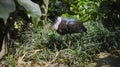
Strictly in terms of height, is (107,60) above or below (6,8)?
below

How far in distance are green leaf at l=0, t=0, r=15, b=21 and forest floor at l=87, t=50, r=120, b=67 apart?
343 centimetres

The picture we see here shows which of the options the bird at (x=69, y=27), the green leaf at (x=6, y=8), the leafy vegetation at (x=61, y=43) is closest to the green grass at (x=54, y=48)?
the leafy vegetation at (x=61, y=43)

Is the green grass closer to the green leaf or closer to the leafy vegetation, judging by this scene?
the leafy vegetation

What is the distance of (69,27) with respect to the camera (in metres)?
4.30

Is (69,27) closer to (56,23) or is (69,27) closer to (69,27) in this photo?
(69,27)

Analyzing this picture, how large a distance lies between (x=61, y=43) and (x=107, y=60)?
805 millimetres

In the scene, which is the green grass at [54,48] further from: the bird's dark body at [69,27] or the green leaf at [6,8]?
the green leaf at [6,8]

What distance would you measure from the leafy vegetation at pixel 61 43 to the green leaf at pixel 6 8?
2.90 m

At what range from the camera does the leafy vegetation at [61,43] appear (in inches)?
162

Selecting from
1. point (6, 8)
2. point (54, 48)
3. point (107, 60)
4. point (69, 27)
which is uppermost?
point (6, 8)

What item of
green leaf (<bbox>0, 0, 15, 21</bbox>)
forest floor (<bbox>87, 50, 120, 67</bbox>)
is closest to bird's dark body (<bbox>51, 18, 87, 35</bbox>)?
forest floor (<bbox>87, 50, 120, 67</bbox>)

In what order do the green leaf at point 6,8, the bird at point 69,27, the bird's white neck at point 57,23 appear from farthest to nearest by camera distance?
1. the bird's white neck at point 57,23
2. the bird at point 69,27
3. the green leaf at point 6,8

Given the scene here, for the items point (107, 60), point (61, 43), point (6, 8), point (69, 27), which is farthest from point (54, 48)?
point (6, 8)

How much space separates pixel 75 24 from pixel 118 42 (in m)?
0.99
